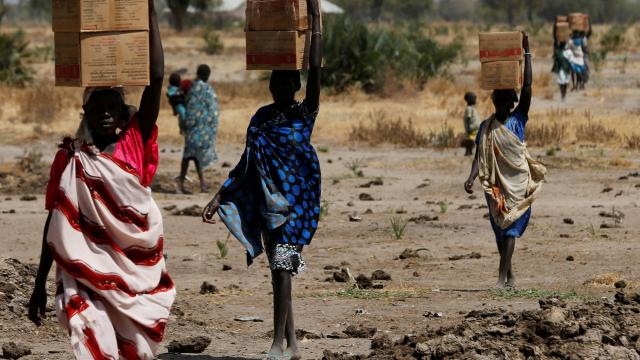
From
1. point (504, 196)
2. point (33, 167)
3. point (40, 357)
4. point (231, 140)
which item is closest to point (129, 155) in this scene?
point (40, 357)

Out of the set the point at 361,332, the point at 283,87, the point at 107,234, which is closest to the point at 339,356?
the point at 361,332

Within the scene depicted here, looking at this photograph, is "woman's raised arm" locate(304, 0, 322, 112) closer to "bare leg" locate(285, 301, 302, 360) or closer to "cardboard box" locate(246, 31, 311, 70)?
"cardboard box" locate(246, 31, 311, 70)

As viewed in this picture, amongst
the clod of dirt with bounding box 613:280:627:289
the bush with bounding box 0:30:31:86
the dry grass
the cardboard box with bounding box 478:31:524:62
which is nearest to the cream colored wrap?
the cardboard box with bounding box 478:31:524:62

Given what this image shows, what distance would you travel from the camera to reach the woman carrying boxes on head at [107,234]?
4.98 meters

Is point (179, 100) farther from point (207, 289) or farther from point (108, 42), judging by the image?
point (108, 42)

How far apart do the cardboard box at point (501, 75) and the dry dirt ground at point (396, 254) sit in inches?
54.0

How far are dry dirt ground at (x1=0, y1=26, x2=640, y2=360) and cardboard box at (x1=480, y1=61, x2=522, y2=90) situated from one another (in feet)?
4.50

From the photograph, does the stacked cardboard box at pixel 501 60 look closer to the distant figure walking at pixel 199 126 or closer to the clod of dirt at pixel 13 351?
the clod of dirt at pixel 13 351

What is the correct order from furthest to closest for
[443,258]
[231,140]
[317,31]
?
1. [231,140]
2. [443,258]
3. [317,31]

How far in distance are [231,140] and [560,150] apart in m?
5.20

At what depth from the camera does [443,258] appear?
35.7ft

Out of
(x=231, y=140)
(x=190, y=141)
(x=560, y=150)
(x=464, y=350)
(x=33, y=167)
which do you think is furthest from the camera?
A: (x=231, y=140)

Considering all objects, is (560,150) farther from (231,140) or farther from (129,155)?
(129,155)

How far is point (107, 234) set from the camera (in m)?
5.04
